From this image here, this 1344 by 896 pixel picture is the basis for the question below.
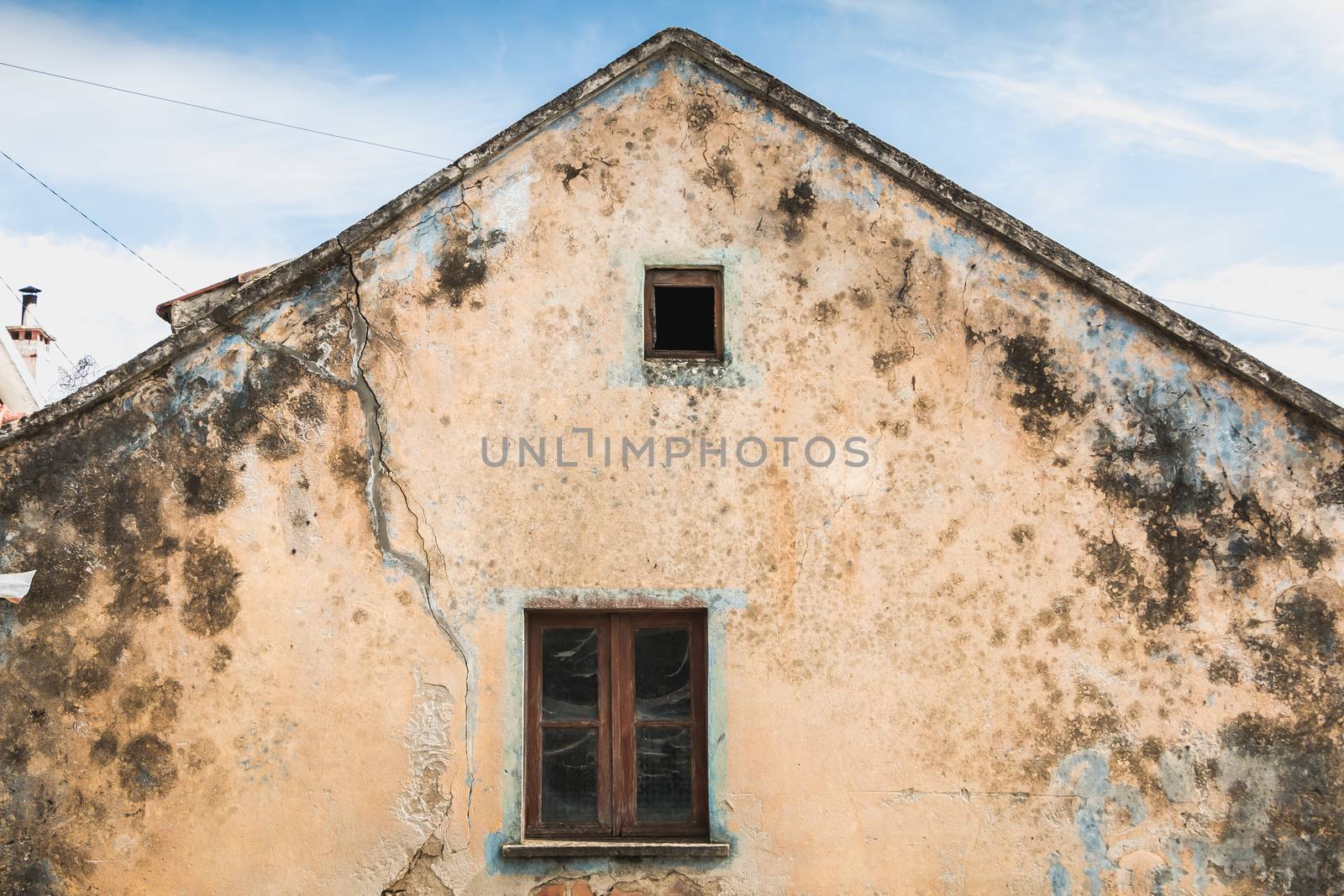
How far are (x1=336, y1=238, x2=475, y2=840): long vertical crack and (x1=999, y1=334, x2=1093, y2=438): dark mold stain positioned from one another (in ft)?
10.4

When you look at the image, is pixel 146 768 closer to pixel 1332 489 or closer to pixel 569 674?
pixel 569 674

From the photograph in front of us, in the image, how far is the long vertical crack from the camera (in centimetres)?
576

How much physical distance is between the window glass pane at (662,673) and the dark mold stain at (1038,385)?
217cm

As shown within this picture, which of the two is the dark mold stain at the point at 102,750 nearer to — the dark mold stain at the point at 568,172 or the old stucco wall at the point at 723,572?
the old stucco wall at the point at 723,572

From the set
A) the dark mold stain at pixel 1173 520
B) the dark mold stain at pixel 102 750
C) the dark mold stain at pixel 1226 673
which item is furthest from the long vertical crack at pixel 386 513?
the dark mold stain at pixel 1226 673

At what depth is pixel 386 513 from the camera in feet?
19.2

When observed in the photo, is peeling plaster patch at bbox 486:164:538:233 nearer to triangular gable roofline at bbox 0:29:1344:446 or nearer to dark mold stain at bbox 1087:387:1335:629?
triangular gable roofline at bbox 0:29:1344:446

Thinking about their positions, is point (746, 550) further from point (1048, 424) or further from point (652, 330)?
point (1048, 424)

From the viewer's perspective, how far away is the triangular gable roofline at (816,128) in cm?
569

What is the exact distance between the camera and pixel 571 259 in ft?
20.0

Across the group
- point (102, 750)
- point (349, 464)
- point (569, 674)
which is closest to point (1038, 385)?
point (569, 674)

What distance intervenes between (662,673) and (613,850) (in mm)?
924

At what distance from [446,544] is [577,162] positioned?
2198mm

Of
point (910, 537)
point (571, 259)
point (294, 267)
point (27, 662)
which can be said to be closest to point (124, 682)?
point (27, 662)
